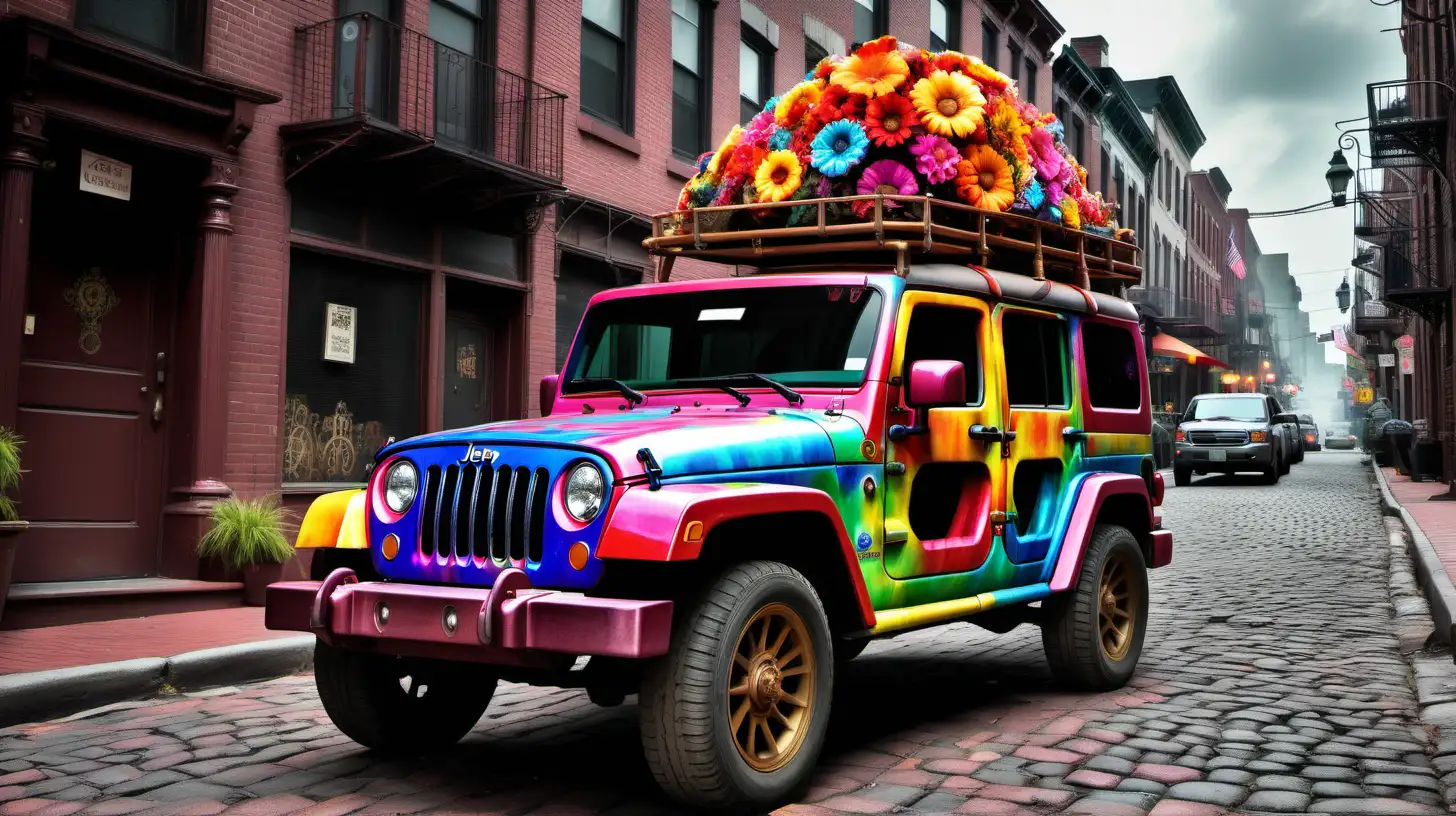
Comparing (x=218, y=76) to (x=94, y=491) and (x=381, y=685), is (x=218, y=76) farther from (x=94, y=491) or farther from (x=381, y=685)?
(x=381, y=685)

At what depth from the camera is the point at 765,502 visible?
4242mm

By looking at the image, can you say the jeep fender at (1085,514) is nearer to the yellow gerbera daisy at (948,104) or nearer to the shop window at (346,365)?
the yellow gerbera daisy at (948,104)

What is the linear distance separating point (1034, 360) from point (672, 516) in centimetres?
298

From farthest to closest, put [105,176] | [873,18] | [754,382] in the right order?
1. [873,18]
2. [105,176]
3. [754,382]

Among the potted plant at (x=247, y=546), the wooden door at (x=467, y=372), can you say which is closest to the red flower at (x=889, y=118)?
the potted plant at (x=247, y=546)

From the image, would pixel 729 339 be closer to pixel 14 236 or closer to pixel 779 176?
pixel 779 176

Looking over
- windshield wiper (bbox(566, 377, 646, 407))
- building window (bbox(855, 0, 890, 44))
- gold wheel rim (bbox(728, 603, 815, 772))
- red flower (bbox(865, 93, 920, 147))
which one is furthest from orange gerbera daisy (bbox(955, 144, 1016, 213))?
building window (bbox(855, 0, 890, 44))

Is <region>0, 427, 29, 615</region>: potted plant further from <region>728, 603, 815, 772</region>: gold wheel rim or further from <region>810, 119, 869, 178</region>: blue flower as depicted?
<region>728, 603, 815, 772</region>: gold wheel rim

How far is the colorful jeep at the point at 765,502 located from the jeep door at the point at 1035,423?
17 mm

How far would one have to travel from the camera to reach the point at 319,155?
10.4 m

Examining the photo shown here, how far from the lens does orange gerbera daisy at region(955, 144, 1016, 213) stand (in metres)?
5.94

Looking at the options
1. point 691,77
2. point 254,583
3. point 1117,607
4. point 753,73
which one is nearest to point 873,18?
point 753,73

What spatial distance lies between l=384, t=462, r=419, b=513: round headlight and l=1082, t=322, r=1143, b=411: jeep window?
3.67 m

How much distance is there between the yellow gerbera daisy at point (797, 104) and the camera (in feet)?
20.6
